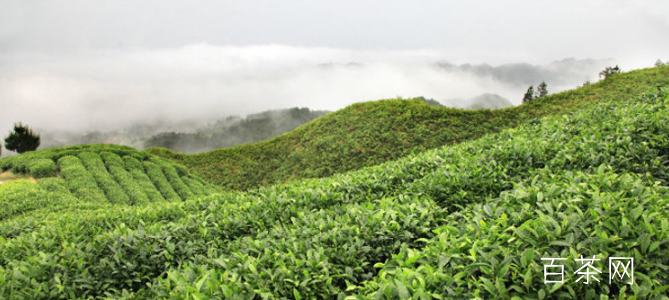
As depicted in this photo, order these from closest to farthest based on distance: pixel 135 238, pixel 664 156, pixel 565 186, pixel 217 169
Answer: pixel 565 186 < pixel 135 238 < pixel 664 156 < pixel 217 169

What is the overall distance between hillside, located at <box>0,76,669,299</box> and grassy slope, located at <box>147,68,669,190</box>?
7.94 m

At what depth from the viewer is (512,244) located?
261cm

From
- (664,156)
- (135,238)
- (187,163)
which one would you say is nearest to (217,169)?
(187,163)

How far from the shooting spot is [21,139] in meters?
23.5

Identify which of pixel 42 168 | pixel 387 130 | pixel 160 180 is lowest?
pixel 160 180

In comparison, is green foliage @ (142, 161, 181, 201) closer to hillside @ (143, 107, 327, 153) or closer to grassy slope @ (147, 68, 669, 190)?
grassy slope @ (147, 68, 669, 190)

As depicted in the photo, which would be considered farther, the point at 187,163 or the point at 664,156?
the point at 187,163

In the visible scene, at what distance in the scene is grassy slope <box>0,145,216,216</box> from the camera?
10.4m

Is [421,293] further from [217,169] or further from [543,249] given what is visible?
[217,169]

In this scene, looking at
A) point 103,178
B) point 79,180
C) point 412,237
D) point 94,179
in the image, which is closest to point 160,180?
point 103,178

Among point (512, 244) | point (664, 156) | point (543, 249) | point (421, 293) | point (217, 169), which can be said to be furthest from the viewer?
point (217, 169)

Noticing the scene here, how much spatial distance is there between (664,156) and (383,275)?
15.2 ft

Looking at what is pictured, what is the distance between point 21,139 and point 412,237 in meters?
30.1

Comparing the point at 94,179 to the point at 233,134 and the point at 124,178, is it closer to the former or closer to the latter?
the point at 124,178
